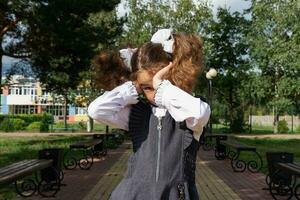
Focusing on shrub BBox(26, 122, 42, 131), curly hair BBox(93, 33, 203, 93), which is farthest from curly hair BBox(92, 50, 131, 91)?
shrub BBox(26, 122, 42, 131)

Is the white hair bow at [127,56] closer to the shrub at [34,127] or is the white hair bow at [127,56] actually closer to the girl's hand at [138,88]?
the girl's hand at [138,88]

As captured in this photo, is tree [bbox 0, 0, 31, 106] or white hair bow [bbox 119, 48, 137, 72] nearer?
white hair bow [bbox 119, 48, 137, 72]

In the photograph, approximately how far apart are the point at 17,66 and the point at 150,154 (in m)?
22.1

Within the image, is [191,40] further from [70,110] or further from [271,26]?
[70,110]

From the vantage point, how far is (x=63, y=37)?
65.9ft

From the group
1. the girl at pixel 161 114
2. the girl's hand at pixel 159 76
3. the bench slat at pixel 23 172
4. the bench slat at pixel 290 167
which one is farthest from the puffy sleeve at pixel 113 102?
the bench slat at pixel 290 167

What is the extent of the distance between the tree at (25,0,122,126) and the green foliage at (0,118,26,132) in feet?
61.4

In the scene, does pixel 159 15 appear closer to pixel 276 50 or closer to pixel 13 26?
pixel 276 50

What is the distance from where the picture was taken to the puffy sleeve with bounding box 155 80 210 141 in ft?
6.76

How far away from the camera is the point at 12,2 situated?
1792 centimetres

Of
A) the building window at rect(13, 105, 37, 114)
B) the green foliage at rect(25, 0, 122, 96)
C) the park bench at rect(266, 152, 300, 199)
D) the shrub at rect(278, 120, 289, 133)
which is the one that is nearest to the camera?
the park bench at rect(266, 152, 300, 199)

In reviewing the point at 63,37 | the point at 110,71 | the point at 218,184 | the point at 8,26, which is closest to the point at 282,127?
the point at 63,37

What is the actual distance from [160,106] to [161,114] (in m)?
0.04

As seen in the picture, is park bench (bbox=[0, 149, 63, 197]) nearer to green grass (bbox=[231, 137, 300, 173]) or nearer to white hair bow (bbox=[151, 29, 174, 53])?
white hair bow (bbox=[151, 29, 174, 53])
